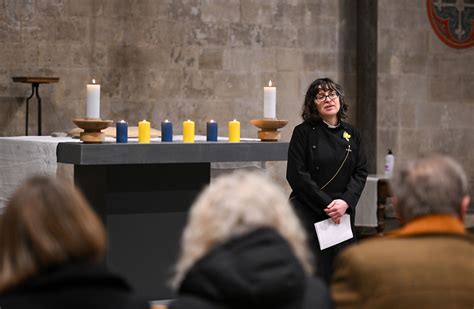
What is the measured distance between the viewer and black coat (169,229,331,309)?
6.72 feet

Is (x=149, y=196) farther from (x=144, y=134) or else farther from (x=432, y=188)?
(x=432, y=188)

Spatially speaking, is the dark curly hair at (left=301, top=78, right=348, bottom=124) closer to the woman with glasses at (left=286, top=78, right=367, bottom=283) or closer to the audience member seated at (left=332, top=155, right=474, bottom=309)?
the woman with glasses at (left=286, top=78, right=367, bottom=283)

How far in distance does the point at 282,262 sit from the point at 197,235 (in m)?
0.21

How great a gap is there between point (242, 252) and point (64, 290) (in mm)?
416

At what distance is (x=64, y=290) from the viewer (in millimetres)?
1933

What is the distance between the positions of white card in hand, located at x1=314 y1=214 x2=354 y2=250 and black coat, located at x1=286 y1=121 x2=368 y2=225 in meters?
0.06

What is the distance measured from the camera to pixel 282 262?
209 centimetres

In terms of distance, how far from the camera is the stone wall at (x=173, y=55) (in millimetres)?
9477

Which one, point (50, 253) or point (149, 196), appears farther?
point (149, 196)

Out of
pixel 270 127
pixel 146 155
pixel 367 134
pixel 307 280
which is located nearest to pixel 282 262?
pixel 307 280

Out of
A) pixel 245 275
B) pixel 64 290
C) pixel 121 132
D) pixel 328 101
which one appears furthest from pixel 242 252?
pixel 121 132

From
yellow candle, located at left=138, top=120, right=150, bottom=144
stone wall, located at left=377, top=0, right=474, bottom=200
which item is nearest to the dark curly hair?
yellow candle, located at left=138, top=120, right=150, bottom=144

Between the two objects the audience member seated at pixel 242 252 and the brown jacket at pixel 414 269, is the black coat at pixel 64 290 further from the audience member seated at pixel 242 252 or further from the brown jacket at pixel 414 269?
the brown jacket at pixel 414 269

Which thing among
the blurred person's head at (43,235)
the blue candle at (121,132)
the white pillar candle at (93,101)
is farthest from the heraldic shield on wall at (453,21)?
the blurred person's head at (43,235)
